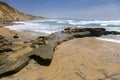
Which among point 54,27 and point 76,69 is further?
point 54,27

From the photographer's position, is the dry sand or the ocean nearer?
the dry sand

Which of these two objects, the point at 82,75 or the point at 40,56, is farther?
the point at 40,56

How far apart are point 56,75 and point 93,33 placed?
36.1ft

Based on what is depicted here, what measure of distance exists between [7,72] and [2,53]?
5.57 ft

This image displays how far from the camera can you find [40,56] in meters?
6.10

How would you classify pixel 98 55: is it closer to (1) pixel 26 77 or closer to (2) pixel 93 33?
(1) pixel 26 77

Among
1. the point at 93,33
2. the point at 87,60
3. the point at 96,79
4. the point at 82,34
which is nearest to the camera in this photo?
the point at 96,79

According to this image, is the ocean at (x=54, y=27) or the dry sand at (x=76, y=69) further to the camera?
the ocean at (x=54, y=27)

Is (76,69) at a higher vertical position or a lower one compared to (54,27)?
higher

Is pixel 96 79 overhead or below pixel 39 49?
below

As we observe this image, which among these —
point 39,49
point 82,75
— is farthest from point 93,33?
point 82,75

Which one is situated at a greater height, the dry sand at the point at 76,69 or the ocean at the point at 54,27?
the dry sand at the point at 76,69

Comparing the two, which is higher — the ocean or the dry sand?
the dry sand

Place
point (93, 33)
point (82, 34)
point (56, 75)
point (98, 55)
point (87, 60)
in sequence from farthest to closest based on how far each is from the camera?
point (93, 33) < point (82, 34) < point (98, 55) < point (87, 60) < point (56, 75)
